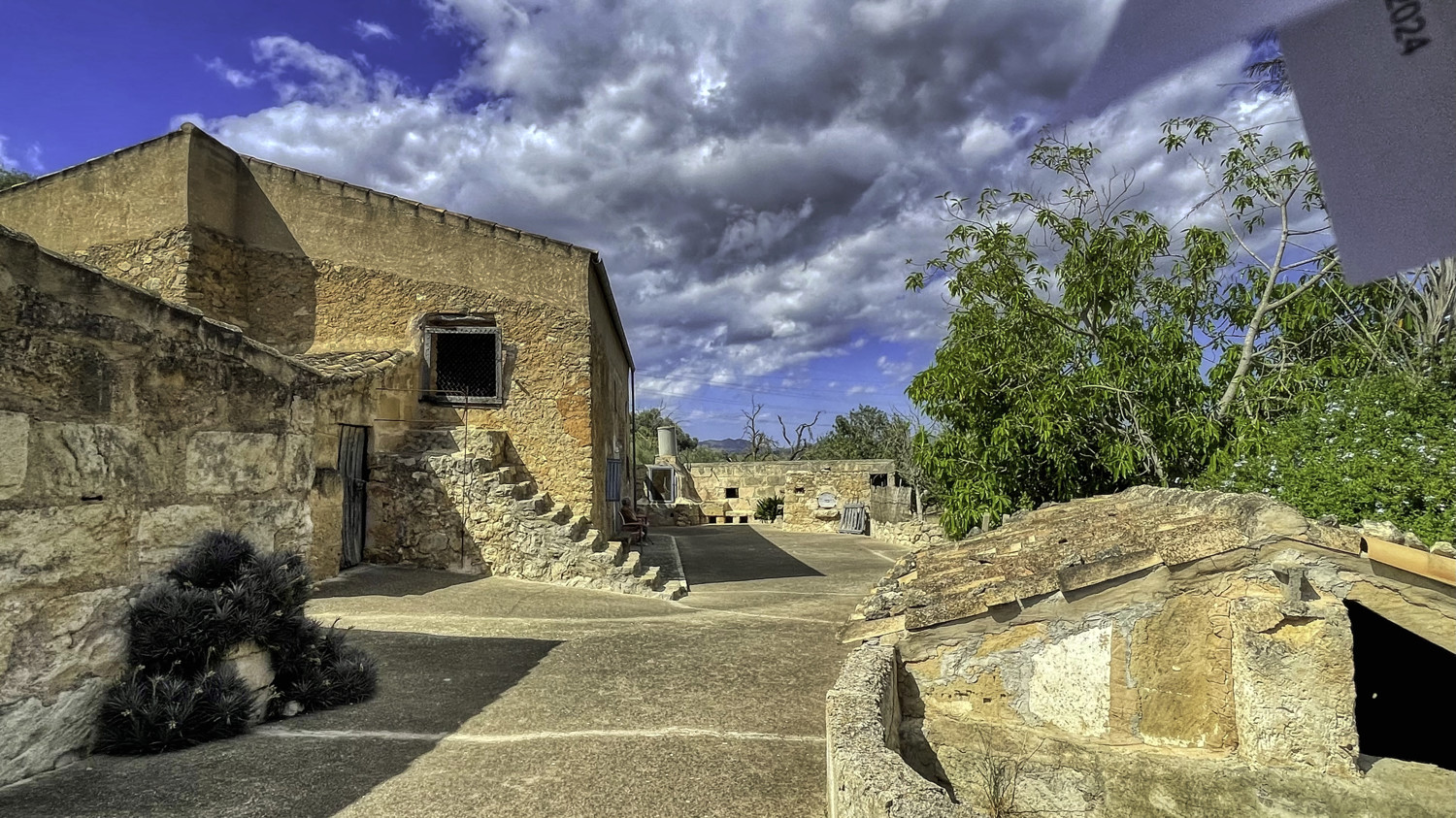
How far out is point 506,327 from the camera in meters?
10.9

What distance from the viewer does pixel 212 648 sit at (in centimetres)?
381

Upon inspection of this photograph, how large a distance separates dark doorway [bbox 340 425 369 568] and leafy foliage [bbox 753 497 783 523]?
50.5 ft

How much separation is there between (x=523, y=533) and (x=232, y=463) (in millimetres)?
5438

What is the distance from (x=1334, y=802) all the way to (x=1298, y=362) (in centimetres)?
435

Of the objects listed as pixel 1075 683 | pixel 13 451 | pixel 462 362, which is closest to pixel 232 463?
pixel 13 451

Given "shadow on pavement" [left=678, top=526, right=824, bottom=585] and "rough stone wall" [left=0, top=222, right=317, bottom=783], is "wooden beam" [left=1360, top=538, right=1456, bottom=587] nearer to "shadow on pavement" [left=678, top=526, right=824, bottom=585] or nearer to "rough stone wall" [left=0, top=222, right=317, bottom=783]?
"rough stone wall" [left=0, top=222, right=317, bottom=783]

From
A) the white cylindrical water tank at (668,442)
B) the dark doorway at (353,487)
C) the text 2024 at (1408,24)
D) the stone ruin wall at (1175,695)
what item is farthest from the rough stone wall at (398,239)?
the white cylindrical water tank at (668,442)

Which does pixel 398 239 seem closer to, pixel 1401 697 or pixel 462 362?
pixel 462 362

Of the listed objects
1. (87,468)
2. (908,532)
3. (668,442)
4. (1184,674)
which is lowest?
(908,532)

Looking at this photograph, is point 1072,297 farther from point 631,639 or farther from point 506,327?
point 506,327

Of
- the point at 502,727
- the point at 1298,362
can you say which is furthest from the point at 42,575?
Result: the point at 1298,362

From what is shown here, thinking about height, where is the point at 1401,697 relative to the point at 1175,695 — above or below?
below

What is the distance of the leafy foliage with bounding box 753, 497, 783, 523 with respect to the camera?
23875 mm

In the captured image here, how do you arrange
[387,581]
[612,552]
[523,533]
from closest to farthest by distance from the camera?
1. [387,581]
2. [612,552]
3. [523,533]
